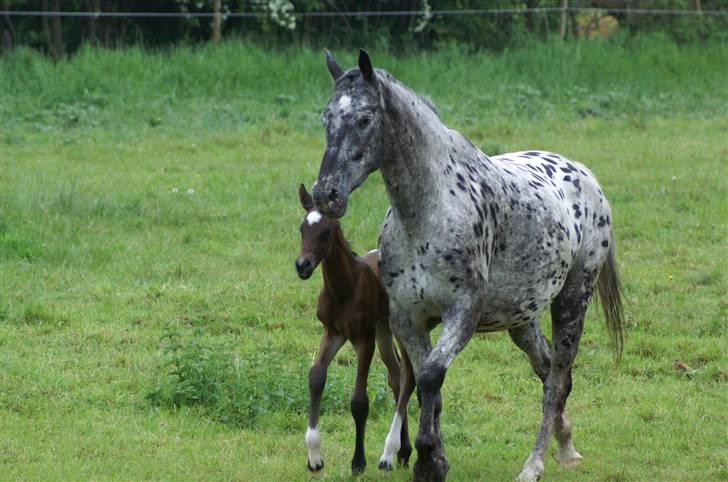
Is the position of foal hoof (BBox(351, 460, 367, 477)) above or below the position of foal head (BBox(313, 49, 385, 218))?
below

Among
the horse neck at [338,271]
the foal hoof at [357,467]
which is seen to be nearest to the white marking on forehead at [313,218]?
the horse neck at [338,271]

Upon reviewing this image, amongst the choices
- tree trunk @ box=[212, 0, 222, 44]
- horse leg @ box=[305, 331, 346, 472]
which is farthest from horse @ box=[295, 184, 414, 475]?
tree trunk @ box=[212, 0, 222, 44]

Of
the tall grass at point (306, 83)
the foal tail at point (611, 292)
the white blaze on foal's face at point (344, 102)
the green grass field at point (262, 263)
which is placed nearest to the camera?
the white blaze on foal's face at point (344, 102)

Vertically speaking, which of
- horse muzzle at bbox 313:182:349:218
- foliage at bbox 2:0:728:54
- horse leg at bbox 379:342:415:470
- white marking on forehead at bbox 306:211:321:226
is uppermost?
horse muzzle at bbox 313:182:349:218

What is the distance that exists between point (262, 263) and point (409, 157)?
17.1 ft

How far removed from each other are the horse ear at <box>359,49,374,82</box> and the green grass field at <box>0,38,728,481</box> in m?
2.18

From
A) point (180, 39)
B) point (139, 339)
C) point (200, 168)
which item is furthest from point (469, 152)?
point (180, 39)

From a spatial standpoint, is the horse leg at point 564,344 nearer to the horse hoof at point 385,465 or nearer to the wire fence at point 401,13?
the horse hoof at point 385,465

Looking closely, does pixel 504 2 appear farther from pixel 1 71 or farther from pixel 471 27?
pixel 1 71

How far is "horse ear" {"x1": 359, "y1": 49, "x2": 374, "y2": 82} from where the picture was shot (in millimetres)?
5441

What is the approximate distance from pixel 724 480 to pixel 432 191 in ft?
7.79

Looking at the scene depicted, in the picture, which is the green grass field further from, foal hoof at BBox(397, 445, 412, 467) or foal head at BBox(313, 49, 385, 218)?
foal head at BBox(313, 49, 385, 218)

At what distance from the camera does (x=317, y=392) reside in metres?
6.68

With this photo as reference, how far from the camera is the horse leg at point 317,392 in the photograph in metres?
6.59
